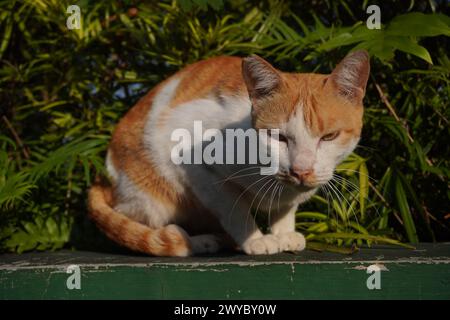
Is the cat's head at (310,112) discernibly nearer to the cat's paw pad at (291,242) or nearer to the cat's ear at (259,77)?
the cat's ear at (259,77)

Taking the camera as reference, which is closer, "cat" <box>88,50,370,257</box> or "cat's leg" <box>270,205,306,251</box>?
"cat" <box>88,50,370,257</box>

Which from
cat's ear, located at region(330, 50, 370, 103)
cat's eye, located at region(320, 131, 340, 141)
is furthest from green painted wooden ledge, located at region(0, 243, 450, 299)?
cat's ear, located at region(330, 50, 370, 103)

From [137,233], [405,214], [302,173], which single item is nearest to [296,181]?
[302,173]

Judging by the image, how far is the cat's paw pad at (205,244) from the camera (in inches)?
74.6

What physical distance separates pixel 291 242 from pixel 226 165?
34 centimetres

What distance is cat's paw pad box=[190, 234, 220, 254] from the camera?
1.90 m

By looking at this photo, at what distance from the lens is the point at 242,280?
1.57 m

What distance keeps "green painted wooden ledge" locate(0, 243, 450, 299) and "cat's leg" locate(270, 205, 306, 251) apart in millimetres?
253

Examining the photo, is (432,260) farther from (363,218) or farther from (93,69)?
(93,69)

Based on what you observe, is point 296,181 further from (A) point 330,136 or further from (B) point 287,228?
(B) point 287,228

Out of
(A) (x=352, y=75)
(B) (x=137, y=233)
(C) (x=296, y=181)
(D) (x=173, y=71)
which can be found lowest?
(B) (x=137, y=233)

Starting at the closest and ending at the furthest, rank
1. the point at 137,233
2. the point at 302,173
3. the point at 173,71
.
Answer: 1. the point at 302,173
2. the point at 137,233
3. the point at 173,71

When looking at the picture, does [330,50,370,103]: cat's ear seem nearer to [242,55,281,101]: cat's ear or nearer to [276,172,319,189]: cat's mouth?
[242,55,281,101]: cat's ear

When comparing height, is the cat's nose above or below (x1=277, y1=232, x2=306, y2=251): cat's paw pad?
above
